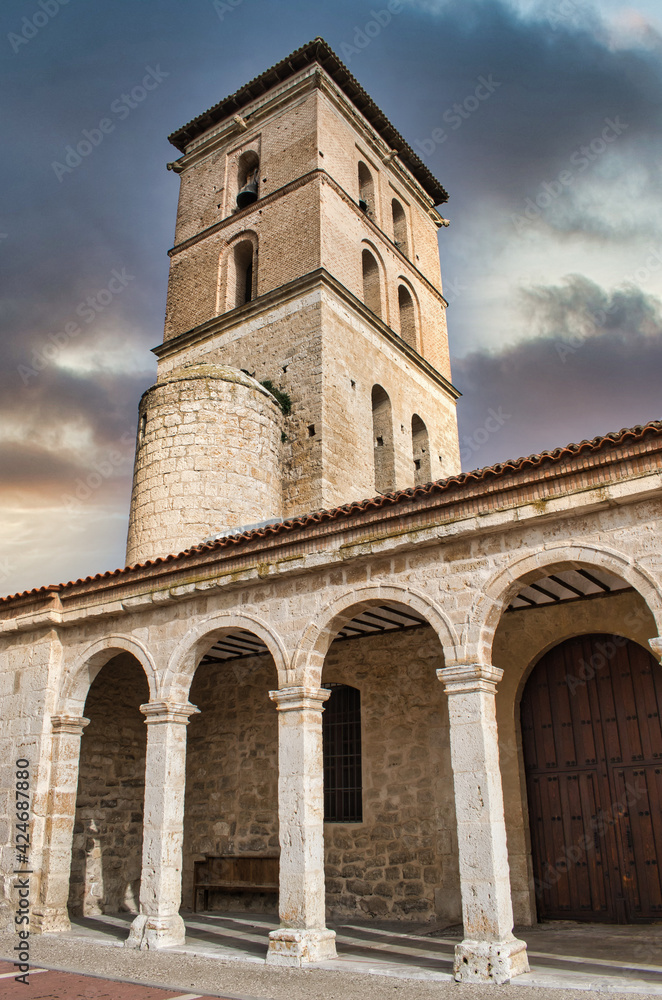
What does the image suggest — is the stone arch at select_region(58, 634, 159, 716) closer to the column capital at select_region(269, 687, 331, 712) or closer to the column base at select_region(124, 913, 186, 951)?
the column capital at select_region(269, 687, 331, 712)

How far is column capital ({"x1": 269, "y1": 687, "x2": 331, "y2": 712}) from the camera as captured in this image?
23.7 feet

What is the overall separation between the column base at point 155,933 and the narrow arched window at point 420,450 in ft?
39.7

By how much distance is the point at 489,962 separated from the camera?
5582 millimetres

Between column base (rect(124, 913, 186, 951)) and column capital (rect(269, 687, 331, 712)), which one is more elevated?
column capital (rect(269, 687, 331, 712))

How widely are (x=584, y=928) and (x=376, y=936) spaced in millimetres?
2141

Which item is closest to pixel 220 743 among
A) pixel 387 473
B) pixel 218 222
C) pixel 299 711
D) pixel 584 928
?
pixel 299 711

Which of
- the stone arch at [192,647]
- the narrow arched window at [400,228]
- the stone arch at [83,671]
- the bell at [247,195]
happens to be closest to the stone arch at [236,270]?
the bell at [247,195]

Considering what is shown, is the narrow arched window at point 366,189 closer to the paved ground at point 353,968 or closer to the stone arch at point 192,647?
the stone arch at point 192,647

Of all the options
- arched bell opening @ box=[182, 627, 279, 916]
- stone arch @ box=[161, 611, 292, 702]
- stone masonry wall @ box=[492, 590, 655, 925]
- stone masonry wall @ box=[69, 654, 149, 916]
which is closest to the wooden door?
stone masonry wall @ box=[492, 590, 655, 925]

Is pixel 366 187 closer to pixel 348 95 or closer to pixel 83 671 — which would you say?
pixel 348 95

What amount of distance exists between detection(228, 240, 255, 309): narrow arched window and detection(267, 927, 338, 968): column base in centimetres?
1531

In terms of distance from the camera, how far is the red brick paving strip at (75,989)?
555 centimetres

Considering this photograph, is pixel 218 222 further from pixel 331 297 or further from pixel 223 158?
pixel 331 297

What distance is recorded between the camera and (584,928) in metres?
7.47
